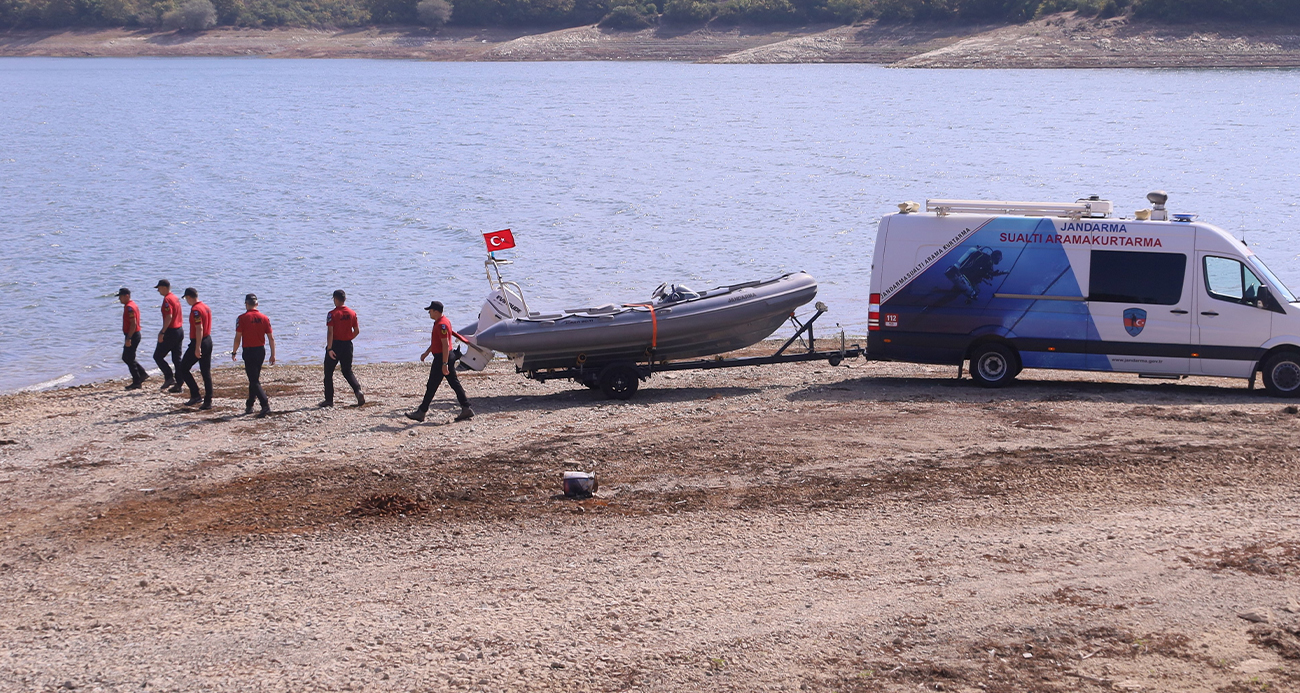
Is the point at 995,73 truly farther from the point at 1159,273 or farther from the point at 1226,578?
the point at 1226,578

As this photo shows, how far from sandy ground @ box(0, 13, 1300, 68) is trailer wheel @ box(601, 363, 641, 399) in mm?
74105

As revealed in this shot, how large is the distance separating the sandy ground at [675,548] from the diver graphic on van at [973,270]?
1507 millimetres

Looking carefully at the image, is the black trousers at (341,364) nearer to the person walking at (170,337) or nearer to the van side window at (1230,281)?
the person walking at (170,337)

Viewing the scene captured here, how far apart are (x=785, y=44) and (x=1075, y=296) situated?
82473mm

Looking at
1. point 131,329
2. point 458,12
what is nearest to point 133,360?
point 131,329

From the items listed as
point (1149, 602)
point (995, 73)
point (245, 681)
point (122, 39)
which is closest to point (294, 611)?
point (245, 681)

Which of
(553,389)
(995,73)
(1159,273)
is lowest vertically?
(553,389)

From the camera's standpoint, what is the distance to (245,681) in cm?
759

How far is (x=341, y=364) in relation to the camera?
15.4m

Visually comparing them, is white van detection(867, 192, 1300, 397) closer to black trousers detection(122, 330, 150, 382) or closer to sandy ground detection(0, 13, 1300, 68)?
black trousers detection(122, 330, 150, 382)

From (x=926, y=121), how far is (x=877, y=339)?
181 ft

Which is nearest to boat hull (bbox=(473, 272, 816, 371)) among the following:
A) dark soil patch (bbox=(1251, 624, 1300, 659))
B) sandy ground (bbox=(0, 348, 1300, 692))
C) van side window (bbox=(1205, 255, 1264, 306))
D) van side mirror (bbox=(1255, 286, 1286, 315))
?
sandy ground (bbox=(0, 348, 1300, 692))

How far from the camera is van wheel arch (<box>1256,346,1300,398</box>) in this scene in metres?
14.6

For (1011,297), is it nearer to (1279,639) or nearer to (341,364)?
(1279,639)
